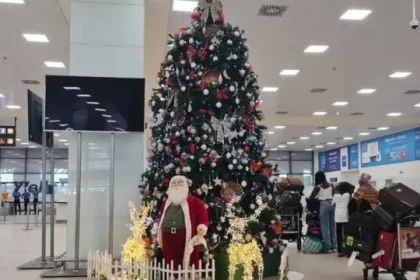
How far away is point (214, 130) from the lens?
5145mm

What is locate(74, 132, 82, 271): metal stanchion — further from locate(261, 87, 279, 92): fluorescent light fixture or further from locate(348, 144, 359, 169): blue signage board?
locate(348, 144, 359, 169): blue signage board

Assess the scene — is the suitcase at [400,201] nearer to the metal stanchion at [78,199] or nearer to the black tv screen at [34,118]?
the metal stanchion at [78,199]

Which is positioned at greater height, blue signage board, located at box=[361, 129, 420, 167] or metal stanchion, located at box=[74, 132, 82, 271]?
blue signage board, located at box=[361, 129, 420, 167]

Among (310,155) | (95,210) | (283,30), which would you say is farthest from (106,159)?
(310,155)

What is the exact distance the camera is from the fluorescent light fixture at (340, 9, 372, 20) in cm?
712

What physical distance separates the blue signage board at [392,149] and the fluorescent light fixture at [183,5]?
13.4 m

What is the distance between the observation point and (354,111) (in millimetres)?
15719

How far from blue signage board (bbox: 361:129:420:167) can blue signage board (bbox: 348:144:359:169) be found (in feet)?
2.34

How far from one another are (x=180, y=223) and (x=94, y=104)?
214cm

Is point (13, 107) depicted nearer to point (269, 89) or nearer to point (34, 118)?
point (269, 89)

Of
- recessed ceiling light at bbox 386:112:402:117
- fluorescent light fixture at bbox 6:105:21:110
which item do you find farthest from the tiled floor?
recessed ceiling light at bbox 386:112:402:117

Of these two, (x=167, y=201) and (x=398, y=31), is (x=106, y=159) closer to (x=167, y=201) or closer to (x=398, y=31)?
(x=167, y=201)

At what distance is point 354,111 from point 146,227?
39.6 feet

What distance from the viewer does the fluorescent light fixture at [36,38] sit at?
335 inches
